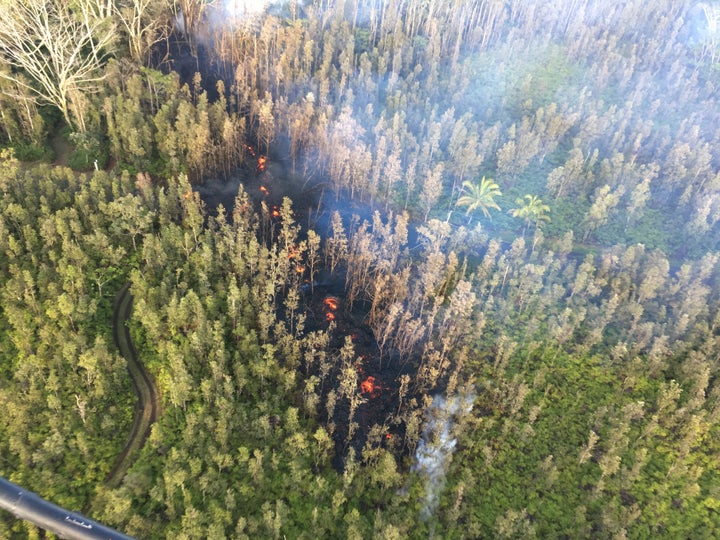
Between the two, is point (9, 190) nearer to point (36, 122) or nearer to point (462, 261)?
point (36, 122)

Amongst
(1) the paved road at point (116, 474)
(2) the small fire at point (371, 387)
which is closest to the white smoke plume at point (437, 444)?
(2) the small fire at point (371, 387)

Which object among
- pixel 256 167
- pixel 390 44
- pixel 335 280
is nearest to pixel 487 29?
pixel 390 44

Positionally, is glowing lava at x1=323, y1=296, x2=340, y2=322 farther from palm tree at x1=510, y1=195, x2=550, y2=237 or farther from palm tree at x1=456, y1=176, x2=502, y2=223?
palm tree at x1=510, y1=195, x2=550, y2=237

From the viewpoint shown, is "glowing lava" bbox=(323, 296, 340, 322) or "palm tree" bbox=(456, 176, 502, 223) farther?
"palm tree" bbox=(456, 176, 502, 223)

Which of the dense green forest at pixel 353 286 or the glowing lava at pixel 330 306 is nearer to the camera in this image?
the dense green forest at pixel 353 286

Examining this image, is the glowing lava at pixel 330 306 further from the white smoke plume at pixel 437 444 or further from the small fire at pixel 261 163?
the small fire at pixel 261 163

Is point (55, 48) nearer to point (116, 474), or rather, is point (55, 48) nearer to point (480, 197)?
point (116, 474)

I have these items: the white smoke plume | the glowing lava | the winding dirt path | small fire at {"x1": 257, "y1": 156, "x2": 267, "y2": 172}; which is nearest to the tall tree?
small fire at {"x1": 257, "y1": 156, "x2": 267, "y2": 172}
